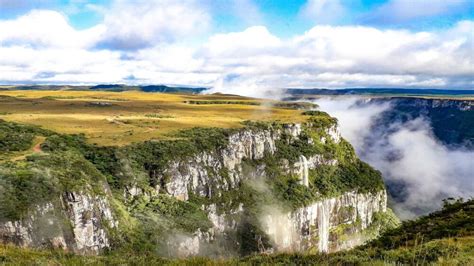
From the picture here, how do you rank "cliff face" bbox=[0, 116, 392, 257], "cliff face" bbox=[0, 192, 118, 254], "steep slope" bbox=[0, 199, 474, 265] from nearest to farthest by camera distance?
1. "steep slope" bbox=[0, 199, 474, 265]
2. "cliff face" bbox=[0, 192, 118, 254]
3. "cliff face" bbox=[0, 116, 392, 257]

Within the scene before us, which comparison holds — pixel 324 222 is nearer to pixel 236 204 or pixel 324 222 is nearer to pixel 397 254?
pixel 236 204

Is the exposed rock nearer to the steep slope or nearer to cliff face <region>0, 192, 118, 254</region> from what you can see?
cliff face <region>0, 192, 118, 254</region>

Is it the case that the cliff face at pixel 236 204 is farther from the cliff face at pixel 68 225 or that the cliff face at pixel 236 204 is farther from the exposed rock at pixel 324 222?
the exposed rock at pixel 324 222

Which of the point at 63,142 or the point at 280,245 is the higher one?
the point at 63,142

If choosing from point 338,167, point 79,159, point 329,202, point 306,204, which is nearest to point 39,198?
point 79,159

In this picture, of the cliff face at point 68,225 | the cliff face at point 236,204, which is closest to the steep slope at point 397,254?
the cliff face at point 236,204

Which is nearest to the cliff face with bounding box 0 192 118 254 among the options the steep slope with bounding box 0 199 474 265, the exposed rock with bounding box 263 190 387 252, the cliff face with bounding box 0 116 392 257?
the cliff face with bounding box 0 116 392 257

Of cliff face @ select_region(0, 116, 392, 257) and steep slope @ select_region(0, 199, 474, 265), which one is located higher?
steep slope @ select_region(0, 199, 474, 265)

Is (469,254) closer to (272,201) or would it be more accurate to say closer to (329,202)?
(272,201)
